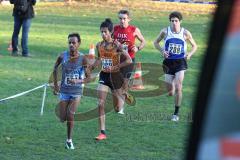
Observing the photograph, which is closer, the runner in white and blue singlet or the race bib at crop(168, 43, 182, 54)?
the runner in white and blue singlet

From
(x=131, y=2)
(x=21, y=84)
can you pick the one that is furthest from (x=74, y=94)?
(x=131, y=2)

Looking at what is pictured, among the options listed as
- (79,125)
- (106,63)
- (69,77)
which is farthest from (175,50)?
(69,77)

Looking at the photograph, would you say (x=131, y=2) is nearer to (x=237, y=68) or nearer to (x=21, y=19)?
(x=21, y=19)

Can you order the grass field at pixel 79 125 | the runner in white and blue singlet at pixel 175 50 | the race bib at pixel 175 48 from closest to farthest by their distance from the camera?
the grass field at pixel 79 125
the runner in white and blue singlet at pixel 175 50
the race bib at pixel 175 48

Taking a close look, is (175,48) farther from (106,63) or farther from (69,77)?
(69,77)

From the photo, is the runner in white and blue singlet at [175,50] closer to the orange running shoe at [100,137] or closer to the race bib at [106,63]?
the race bib at [106,63]

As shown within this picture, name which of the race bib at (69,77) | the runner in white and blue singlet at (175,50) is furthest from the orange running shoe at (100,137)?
the runner in white and blue singlet at (175,50)

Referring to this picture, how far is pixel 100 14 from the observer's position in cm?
3319

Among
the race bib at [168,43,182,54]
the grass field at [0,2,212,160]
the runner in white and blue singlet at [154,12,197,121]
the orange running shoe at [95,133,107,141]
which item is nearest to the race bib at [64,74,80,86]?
the grass field at [0,2,212,160]

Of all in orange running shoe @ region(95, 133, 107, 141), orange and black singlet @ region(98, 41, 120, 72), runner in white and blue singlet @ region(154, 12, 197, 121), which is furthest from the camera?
runner in white and blue singlet @ region(154, 12, 197, 121)

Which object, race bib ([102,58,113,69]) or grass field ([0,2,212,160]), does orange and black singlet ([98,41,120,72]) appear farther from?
grass field ([0,2,212,160])

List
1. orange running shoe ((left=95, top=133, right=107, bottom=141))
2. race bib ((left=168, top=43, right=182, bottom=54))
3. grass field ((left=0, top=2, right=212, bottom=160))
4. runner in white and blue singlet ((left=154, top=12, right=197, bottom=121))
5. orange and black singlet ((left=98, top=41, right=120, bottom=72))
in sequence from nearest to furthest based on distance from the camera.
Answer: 1. grass field ((left=0, top=2, right=212, bottom=160))
2. orange running shoe ((left=95, top=133, right=107, bottom=141))
3. orange and black singlet ((left=98, top=41, right=120, bottom=72))
4. runner in white and blue singlet ((left=154, top=12, right=197, bottom=121))
5. race bib ((left=168, top=43, right=182, bottom=54))

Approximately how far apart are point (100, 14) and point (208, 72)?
32.1 m

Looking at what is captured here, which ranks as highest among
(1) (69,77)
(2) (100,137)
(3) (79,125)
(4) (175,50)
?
(1) (69,77)
